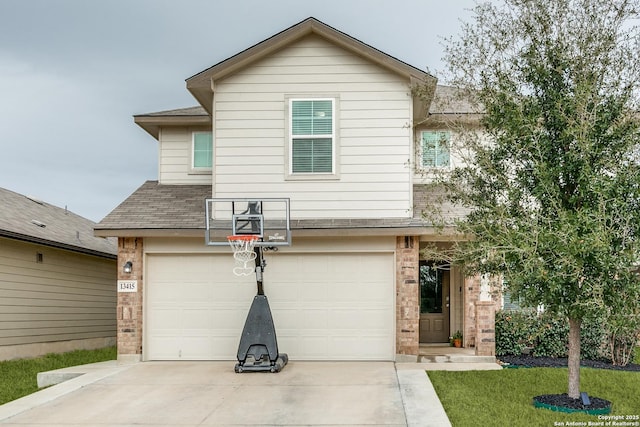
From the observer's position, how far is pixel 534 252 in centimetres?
810

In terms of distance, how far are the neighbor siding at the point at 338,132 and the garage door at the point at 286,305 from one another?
43.2 inches

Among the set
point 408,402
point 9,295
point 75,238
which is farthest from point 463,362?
point 75,238

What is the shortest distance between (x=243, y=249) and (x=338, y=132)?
2.82m

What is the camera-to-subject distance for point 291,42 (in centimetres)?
1296

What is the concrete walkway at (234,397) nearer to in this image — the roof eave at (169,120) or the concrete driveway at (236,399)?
the concrete driveway at (236,399)

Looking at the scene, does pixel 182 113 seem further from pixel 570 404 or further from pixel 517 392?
pixel 570 404

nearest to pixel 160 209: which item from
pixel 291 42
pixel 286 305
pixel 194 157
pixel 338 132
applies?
pixel 194 157

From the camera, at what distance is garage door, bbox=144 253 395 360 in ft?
42.1

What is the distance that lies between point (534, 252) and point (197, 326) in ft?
23.5

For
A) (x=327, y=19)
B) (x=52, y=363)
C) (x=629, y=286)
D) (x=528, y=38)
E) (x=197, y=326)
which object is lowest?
(x=52, y=363)

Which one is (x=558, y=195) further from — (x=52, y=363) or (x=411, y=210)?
(x=52, y=363)

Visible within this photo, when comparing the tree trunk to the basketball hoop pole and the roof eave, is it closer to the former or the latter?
the basketball hoop pole

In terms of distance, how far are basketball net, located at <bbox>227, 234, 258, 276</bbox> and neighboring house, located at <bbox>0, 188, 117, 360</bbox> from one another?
516cm

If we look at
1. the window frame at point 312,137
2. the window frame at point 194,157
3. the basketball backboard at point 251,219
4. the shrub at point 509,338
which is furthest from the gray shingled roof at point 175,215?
the shrub at point 509,338
